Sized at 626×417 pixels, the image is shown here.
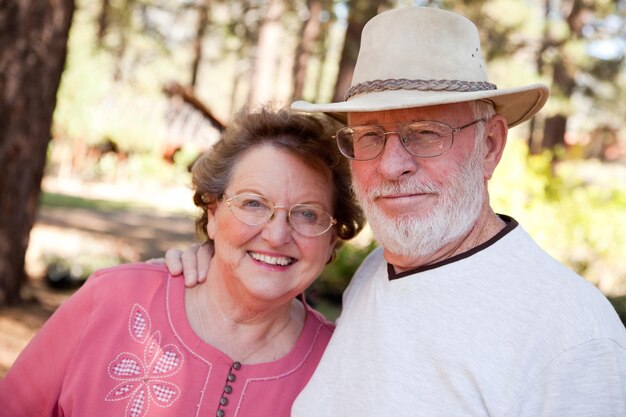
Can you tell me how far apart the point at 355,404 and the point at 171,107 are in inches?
1135

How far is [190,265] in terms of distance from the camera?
2.74 m

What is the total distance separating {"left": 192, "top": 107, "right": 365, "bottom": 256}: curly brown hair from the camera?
8.61ft

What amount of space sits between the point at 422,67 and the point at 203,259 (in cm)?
117

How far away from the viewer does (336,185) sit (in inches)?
107

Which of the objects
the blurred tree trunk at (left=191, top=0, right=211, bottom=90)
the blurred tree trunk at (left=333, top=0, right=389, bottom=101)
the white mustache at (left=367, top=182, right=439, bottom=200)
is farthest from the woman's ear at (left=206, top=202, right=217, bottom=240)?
the blurred tree trunk at (left=191, top=0, right=211, bottom=90)

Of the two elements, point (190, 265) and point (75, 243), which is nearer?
point (190, 265)

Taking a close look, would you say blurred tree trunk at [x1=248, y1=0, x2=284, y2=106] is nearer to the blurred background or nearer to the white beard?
the blurred background

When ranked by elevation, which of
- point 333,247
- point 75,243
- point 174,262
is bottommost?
point 75,243

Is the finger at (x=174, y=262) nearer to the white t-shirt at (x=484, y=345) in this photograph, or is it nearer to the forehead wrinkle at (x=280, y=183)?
the forehead wrinkle at (x=280, y=183)

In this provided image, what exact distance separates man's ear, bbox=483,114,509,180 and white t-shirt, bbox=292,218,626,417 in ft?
0.84

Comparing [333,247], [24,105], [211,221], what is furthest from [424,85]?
[24,105]

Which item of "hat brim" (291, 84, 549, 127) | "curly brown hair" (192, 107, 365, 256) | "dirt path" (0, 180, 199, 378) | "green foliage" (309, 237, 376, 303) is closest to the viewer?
"hat brim" (291, 84, 549, 127)

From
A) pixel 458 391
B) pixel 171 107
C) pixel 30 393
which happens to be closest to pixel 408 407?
pixel 458 391

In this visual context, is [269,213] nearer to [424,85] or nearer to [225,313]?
[225,313]
